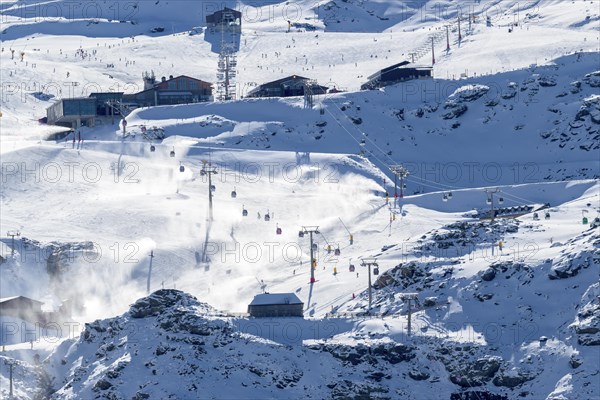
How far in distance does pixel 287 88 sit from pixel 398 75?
28.1 ft

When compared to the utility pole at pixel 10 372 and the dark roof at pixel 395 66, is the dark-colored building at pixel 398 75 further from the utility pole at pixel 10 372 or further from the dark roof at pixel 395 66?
the utility pole at pixel 10 372

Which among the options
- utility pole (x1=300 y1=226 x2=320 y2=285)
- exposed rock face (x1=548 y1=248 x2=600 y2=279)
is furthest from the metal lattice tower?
exposed rock face (x1=548 y1=248 x2=600 y2=279)

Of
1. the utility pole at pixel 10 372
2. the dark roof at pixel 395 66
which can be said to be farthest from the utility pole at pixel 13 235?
the dark roof at pixel 395 66

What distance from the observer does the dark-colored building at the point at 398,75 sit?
164m

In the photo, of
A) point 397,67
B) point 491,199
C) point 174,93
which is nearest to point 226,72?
point 174,93

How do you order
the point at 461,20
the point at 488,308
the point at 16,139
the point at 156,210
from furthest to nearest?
the point at 461,20 → the point at 16,139 → the point at 156,210 → the point at 488,308

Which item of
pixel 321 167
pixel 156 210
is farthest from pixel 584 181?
pixel 156 210

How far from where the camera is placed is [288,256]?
4943 inches

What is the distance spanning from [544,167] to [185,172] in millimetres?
24239

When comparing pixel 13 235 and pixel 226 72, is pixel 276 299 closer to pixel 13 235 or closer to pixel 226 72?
pixel 13 235

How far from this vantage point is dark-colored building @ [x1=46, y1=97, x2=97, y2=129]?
6211 inches

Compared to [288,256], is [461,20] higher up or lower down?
higher up

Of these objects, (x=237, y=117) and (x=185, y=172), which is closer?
A: (x=185, y=172)

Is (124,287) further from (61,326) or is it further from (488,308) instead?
(488,308)
